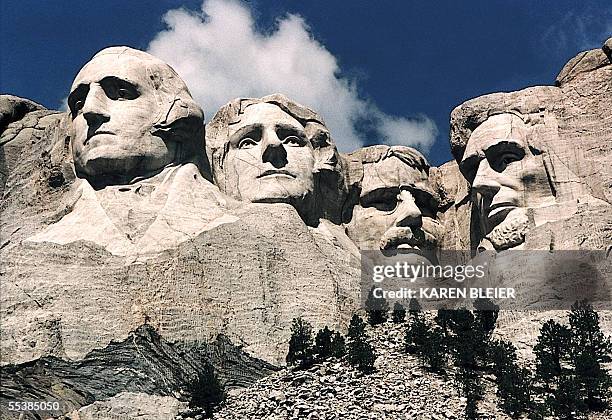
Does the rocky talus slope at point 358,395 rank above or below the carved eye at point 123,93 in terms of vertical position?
below

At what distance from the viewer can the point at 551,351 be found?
2292cm

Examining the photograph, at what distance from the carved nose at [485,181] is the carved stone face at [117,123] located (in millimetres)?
5384

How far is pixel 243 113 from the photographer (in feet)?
88.9

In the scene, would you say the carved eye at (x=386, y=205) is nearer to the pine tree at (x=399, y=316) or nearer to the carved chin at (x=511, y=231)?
the carved chin at (x=511, y=231)

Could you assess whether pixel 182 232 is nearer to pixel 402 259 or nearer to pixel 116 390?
pixel 116 390

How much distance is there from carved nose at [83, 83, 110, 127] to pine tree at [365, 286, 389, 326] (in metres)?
5.37

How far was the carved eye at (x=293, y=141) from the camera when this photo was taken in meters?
26.8

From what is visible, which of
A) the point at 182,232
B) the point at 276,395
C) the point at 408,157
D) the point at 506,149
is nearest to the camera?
the point at 276,395

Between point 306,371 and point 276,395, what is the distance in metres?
0.73

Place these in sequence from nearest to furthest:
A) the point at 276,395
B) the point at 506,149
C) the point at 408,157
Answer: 1. the point at 276,395
2. the point at 506,149
3. the point at 408,157

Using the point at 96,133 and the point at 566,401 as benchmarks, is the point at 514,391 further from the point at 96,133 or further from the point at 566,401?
the point at 96,133

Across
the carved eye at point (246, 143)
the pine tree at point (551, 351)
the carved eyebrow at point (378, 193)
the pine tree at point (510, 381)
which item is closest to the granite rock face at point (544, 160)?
the carved eyebrow at point (378, 193)

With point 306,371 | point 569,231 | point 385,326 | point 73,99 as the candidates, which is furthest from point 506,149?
point 73,99

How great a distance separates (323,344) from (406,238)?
4478mm
